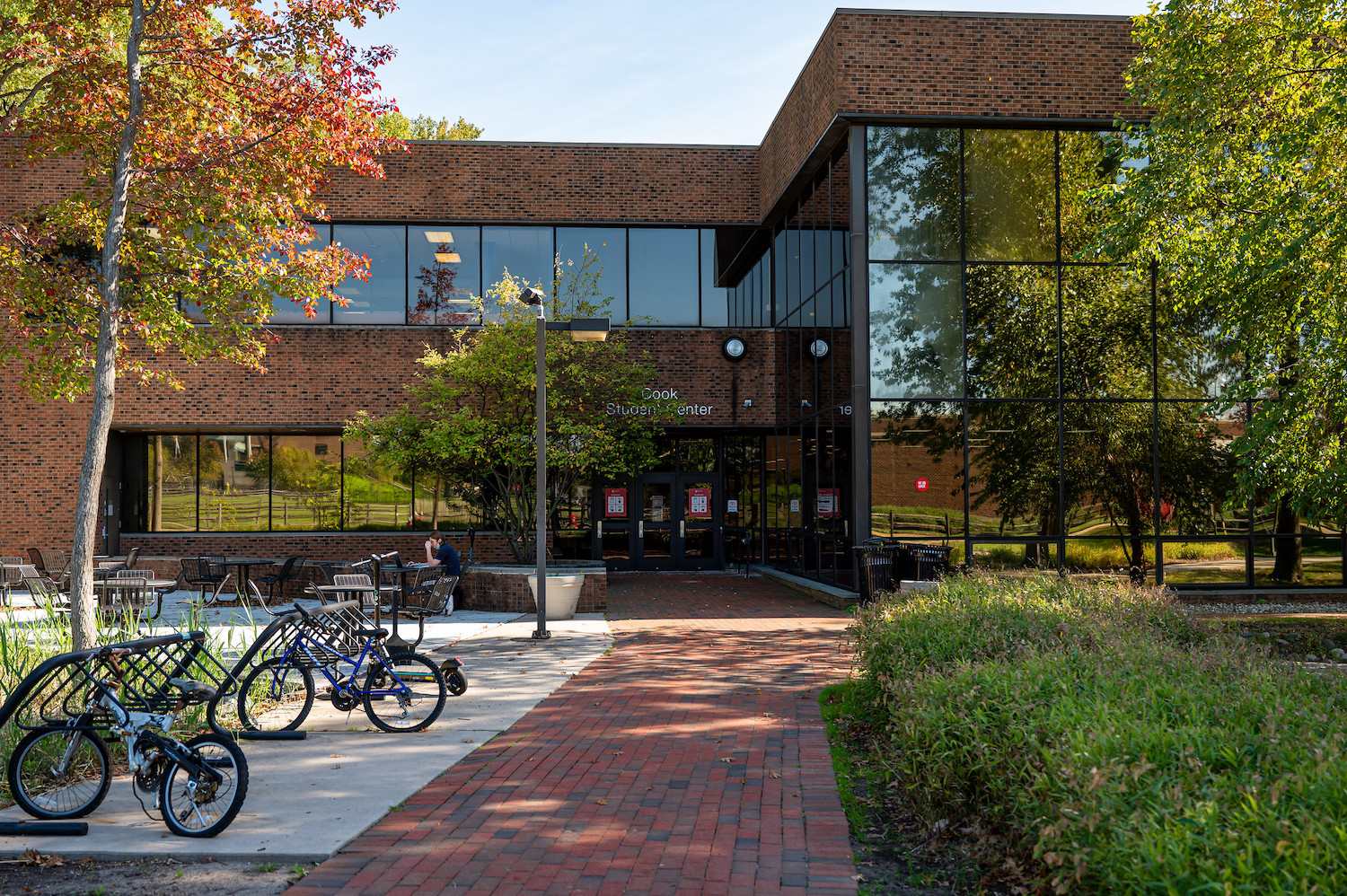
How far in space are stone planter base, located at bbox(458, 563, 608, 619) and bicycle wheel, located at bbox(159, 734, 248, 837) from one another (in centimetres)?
1032

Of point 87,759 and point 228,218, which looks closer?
point 87,759

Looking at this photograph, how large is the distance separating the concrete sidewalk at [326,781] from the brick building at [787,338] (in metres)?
8.17

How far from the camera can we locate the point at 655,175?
2216 centimetres

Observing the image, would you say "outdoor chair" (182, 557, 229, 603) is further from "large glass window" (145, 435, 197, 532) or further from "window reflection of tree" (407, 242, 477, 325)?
"window reflection of tree" (407, 242, 477, 325)

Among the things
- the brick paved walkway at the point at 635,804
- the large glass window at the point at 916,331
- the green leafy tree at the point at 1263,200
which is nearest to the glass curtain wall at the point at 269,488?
the large glass window at the point at 916,331

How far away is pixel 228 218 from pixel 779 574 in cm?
1369

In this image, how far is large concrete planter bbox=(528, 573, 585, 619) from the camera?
48.2ft

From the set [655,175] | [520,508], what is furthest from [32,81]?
[655,175]

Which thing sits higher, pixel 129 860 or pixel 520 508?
pixel 520 508

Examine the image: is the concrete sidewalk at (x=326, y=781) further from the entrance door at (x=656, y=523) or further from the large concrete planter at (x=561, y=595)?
the entrance door at (x=656, y=523)

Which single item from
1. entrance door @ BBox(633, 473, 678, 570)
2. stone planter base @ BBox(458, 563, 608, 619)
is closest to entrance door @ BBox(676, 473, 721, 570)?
entrance door @ BBox(633, 473, 678, 570)

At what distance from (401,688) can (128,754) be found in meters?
2.31

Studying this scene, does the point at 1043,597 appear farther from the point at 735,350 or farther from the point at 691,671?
the point at 735,350

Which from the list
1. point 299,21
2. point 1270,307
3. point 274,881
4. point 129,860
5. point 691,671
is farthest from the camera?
point 1270,307
